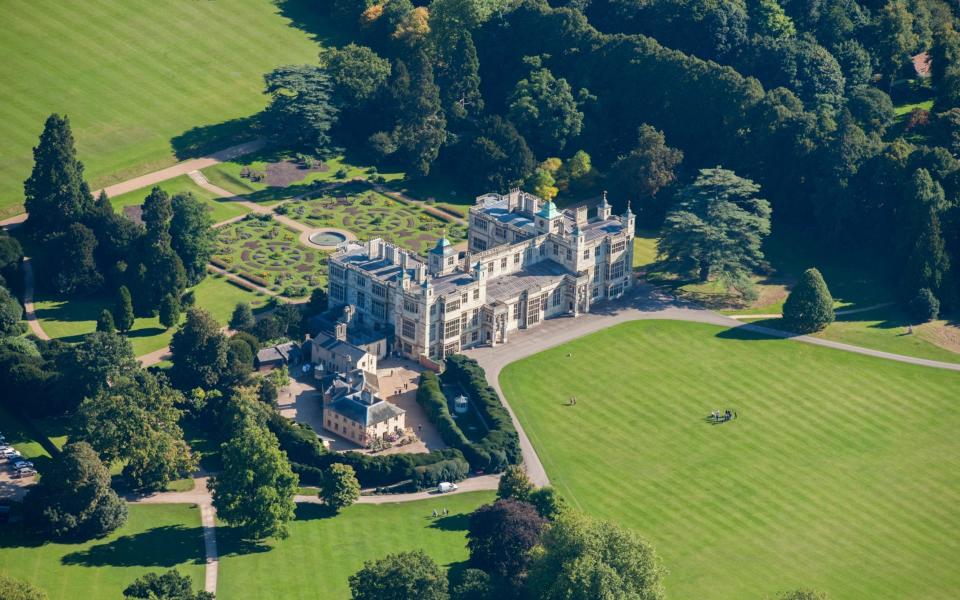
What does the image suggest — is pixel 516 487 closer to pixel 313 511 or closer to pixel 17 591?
pixel 313 511

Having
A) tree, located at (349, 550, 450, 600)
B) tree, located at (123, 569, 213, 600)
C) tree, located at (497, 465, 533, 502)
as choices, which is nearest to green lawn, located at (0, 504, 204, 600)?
tree, located at (123, 569, 213, 600)

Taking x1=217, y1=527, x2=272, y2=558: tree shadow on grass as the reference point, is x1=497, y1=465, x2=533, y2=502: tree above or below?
above

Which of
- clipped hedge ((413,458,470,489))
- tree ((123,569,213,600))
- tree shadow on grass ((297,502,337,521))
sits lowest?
tree shadow on grass ((297,502,337,521))

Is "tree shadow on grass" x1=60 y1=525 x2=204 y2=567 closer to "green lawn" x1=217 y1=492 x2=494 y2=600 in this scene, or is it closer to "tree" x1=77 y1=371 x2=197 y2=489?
"green lawn" x1=217 y1=492 x2=494 y2=600

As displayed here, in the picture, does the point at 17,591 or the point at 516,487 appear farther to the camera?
the point at 516,487

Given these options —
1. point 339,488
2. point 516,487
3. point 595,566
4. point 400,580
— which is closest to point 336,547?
point 339,488

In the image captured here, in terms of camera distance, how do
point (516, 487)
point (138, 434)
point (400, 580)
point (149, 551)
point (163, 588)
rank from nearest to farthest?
point (400, 580) → point (163, 588) → point (149, 551) → point (516, 487) → point (138, 434)
